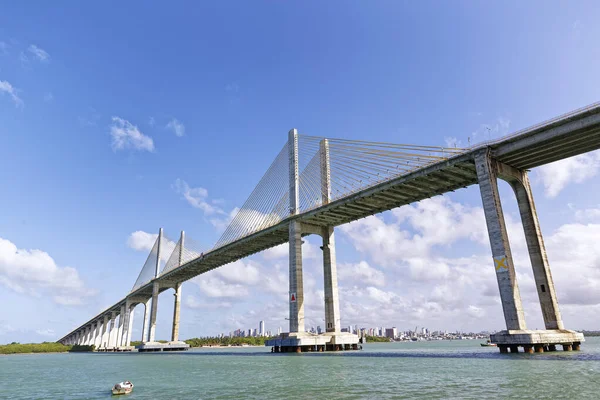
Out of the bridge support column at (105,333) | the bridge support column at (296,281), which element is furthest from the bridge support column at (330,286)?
the bridge support column at (105,333)

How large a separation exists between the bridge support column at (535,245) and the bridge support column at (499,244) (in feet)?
9.42

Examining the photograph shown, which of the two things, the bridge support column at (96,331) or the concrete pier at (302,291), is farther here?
→ the bridge support column at (96,331)

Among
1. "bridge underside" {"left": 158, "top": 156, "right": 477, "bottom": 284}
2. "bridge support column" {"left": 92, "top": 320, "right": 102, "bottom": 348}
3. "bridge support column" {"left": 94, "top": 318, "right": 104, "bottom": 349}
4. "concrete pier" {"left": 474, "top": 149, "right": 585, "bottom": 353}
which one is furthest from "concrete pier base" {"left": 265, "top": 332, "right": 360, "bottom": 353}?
"bridge support column" {"left": 92, "top": 320, "right": 102, "bottom": 348}

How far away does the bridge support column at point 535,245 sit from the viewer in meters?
35.5

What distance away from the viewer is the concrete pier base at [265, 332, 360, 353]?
49.0 m

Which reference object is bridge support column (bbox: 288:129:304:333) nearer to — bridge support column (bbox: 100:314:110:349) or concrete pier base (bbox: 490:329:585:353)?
concrete pier base (bbox: 490:329:585:353)

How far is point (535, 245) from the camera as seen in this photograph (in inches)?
1459

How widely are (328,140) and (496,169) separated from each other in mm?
22732

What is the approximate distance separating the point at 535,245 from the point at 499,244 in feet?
24.4

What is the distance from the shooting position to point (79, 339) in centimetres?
18338

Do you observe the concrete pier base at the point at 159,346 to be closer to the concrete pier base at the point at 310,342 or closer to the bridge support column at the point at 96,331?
the concrete pier base at the point at 310,342

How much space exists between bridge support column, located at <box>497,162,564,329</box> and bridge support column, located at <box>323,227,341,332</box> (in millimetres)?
25074

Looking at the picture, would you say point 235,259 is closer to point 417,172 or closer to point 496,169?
point 417,172

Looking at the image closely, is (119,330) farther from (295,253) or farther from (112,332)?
(295,253)
